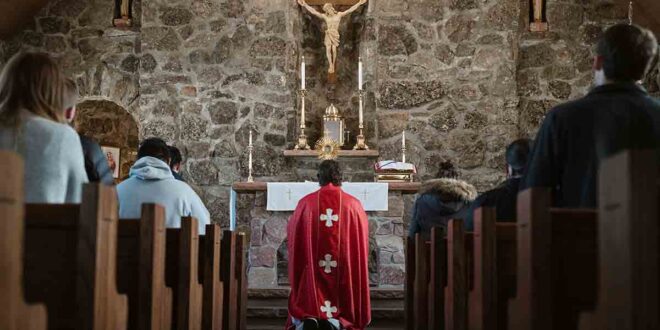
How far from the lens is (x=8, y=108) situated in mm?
2639

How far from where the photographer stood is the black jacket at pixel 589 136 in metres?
2.69

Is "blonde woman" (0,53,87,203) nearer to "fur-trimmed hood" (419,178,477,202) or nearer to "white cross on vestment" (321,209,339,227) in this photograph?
"fur-trimmed hood" (419,178,477,202)

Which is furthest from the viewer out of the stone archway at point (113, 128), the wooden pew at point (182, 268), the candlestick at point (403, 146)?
the stone archway at point (113, 128)

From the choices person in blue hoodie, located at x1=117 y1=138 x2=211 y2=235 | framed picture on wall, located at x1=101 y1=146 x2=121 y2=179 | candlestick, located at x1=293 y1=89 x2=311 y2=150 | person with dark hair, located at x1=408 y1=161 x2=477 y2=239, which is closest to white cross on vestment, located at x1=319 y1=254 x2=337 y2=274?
person with dark hair, located at x1=408 y1=161 x2=477 y2=239

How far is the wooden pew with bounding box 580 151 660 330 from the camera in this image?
141 centimetres

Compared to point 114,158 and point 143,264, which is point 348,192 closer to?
point 114,158

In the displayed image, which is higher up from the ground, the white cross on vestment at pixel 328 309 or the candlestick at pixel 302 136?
the candlestick at pixel 302 136

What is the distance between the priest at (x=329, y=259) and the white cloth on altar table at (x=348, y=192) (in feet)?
3.93

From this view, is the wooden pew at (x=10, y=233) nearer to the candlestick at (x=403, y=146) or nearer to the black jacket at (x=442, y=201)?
the black jacket at (x=442, y=201)

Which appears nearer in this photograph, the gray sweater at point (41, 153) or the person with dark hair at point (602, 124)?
the gray sweater at point (41, 153)

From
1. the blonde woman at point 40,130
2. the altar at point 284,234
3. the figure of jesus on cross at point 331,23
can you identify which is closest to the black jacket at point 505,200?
the blonde woman at point 40,130

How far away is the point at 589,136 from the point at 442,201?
229 cm

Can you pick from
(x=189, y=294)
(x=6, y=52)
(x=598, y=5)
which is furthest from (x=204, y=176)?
(x=189, y=294)

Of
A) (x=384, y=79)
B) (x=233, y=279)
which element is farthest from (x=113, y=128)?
(x=233, y=279)
